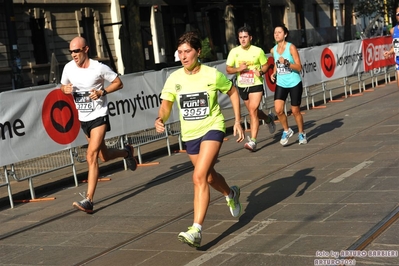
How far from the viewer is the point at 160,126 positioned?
688cm

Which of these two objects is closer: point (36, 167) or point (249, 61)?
point (36, 167)

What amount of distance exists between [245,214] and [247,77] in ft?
16.4

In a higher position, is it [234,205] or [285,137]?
[234,205]

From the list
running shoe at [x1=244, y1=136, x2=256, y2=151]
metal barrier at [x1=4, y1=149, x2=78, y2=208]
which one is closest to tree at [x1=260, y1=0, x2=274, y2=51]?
running shoe at [x1=244, y1=136, x2=256, y2=151]

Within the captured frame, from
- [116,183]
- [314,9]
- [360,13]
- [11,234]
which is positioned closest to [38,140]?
[116,183]

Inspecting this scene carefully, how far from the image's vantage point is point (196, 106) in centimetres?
689

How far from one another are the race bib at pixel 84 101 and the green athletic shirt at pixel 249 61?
3.67 meters

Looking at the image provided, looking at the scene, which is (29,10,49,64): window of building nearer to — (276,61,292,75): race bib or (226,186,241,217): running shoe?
(276,61,292,75): race bib

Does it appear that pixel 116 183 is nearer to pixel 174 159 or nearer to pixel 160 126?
pixel 174 159

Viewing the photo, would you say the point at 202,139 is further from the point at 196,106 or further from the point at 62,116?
the point at 62,116

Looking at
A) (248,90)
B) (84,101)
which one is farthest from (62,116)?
(248,90)

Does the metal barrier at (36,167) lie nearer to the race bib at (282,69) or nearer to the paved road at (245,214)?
the paved road at (245,214)

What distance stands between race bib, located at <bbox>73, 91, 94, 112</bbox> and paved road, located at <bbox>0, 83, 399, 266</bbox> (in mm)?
1216

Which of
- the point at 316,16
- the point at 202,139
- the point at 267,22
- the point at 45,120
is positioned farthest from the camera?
the point at 316,16
